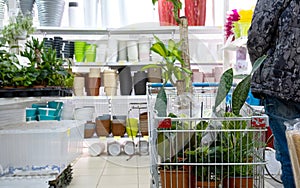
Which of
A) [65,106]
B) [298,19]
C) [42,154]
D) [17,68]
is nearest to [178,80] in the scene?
[298,19]

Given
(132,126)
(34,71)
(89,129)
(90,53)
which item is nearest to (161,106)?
(34,71)

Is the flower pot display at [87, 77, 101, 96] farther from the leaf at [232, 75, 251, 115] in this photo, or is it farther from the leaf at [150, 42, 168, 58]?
the leaf at [232, 75, 251, 115]

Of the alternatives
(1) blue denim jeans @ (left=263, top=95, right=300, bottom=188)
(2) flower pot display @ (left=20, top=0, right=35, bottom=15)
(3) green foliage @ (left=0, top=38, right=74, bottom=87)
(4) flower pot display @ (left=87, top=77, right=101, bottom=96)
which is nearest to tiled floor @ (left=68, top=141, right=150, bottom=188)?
A: (4) flower pot display @ (left=87, top=77, right=101, bottom=96)

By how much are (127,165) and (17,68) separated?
137 centimetres

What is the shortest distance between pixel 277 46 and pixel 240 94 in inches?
9.3

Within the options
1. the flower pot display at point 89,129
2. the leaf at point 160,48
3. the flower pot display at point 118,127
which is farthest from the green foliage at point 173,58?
the flower pot display at point 89,129

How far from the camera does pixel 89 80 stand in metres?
3.27

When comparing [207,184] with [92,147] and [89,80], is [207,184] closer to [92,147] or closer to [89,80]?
[92,147]

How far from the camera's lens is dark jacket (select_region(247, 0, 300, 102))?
1.11 metres

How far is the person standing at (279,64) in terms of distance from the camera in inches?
43.8

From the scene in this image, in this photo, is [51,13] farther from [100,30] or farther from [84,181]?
[84,181]

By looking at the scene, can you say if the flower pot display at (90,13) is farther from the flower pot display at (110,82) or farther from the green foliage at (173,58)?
the green foliage at (173,58)

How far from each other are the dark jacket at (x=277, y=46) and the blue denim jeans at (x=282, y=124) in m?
0.05

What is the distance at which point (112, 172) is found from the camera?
7.79 feet
